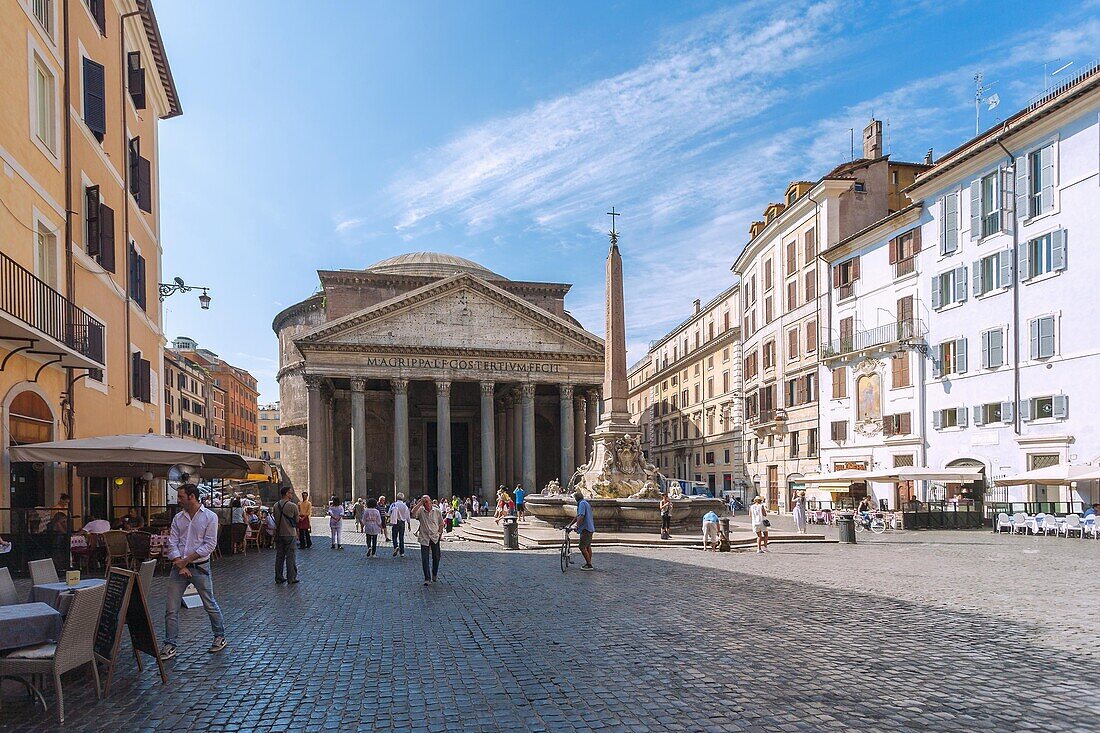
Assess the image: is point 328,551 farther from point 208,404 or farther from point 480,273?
point 208,404

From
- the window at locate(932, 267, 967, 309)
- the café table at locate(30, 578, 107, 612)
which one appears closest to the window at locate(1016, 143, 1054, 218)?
the window at locate(932, 267, 967, 309)

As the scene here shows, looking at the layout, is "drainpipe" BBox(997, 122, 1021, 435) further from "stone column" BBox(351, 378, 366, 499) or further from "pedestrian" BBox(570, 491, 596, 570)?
"stone column" BBox(351, 378, 366, 499)

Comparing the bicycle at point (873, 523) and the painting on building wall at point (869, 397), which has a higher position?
the painting on building wall at point (869, 397)

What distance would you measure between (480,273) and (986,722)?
57.2 meters

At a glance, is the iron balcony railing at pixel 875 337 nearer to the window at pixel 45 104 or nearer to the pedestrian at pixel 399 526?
the pedestrian at pixel 399 526

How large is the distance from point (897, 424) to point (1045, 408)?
20.9 ft

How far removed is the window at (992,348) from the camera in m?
24.5

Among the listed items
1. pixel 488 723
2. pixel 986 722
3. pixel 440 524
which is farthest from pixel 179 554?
pixel 986 722

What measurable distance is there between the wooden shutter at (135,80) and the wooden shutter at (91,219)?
4.91 metres

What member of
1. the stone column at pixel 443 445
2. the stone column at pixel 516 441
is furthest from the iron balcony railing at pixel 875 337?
the stone column at pixel 443 445

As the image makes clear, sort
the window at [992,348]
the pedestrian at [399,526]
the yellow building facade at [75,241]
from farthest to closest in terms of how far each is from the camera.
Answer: the window at [992,348]
the pedestrian at [399,526]
the yellow building facade at [75,241]

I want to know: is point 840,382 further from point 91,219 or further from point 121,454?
point 121,454

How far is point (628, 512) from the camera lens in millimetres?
20219

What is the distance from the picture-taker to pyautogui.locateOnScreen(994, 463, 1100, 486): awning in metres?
20.1
